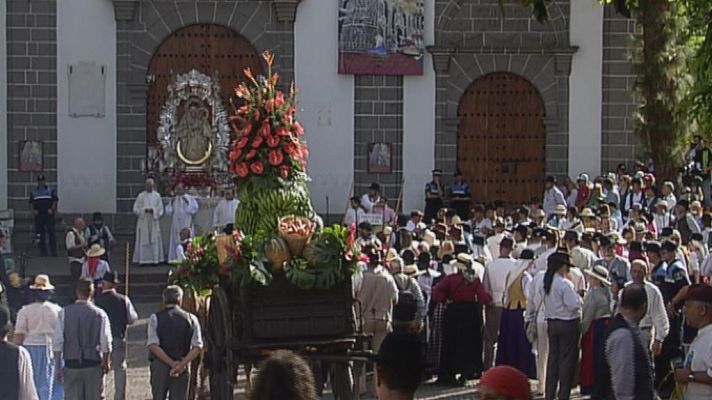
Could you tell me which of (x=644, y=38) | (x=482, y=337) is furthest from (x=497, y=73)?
(x=482, y=337)

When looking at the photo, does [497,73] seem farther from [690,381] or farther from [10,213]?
[690,381]

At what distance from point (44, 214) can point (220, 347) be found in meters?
14.2

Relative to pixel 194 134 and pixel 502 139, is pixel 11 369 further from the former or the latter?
pixel 502 139

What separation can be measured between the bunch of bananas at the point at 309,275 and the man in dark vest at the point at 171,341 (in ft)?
4.79

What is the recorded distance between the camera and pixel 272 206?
1335 centimetres

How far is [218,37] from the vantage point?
2814cm

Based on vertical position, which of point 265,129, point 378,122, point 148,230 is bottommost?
point 148,230

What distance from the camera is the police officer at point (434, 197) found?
2716 centimetres

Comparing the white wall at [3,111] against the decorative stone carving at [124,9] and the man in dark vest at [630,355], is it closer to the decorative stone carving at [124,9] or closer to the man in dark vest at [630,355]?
the decorative stone carving at [124,9]

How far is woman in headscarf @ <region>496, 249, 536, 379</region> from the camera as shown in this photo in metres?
16.5

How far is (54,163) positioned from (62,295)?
5.58 meters

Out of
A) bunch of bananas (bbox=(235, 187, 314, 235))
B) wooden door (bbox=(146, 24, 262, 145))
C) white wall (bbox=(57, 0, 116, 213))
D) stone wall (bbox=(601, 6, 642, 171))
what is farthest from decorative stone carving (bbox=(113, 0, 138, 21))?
bunch of bananas (bbox=(235, 187, 314, 235))

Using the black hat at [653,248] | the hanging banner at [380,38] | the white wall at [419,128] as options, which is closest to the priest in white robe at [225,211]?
the hanging banner at [380,38]

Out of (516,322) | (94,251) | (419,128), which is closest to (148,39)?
(419,128)
